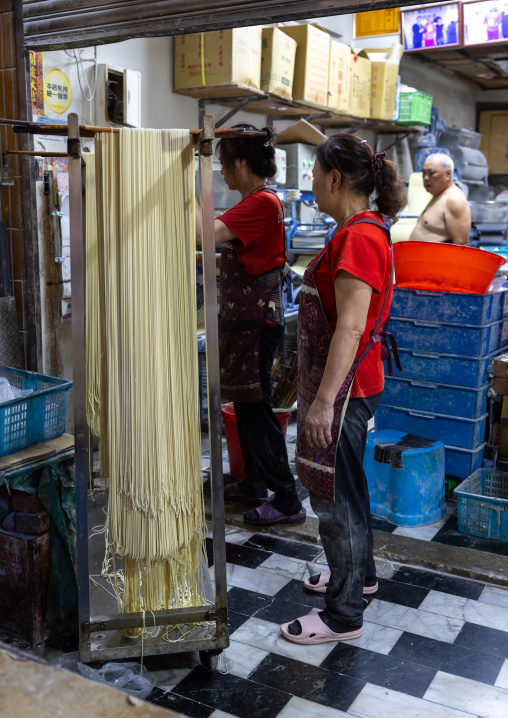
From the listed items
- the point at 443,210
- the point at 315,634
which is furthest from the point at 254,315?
the point at 443,210

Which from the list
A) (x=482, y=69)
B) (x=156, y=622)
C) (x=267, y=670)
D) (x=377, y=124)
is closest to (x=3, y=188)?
(x=156, y=622)

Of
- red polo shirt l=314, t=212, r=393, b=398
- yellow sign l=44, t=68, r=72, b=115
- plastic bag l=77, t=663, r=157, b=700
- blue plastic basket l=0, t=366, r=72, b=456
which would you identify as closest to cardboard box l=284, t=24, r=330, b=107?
yellow sign l=44, t=68, r=72, b=115

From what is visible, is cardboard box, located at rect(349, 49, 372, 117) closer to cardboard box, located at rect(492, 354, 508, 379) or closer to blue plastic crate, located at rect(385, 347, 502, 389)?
blue plastic crate, located at rect(385, 347, 502, 389)

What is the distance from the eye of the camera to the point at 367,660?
2.25 m

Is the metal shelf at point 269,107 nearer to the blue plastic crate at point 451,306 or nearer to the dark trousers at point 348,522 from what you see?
the blue plastic crate at point 451,306

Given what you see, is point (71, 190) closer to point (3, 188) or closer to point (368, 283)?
point (368, 283)

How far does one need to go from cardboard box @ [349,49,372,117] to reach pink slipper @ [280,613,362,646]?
5199 mm

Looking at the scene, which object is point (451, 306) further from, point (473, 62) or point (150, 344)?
point (473, 62)

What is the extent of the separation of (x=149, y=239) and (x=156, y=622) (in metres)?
1.13

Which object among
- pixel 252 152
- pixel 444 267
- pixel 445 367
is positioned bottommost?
pixel 445 367

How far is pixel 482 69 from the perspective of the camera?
9016mm

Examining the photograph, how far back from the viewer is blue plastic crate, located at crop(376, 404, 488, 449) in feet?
11.5

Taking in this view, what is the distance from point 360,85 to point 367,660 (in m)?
5.57

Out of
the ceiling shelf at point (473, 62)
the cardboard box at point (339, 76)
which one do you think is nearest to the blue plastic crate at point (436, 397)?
the cardboard box at point (339, 76)
